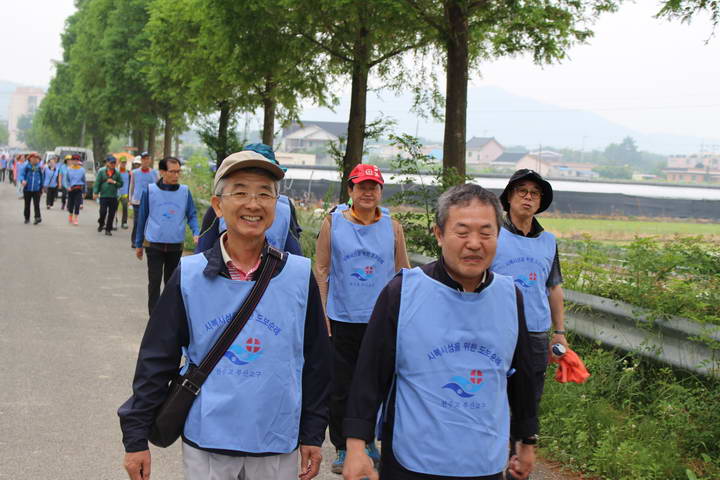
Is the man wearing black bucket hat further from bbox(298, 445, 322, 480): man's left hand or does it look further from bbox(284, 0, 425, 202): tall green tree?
bbox(284, 0, 425, 202): tall green tree

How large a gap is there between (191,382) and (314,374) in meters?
0.49

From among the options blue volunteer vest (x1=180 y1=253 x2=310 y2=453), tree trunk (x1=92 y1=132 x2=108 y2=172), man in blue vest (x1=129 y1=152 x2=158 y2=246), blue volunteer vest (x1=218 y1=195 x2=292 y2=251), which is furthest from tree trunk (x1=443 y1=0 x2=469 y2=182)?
tree trunk (x1=92 y1=132 x2=108 y2=172)

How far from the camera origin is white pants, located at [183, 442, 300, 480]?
3.27 m

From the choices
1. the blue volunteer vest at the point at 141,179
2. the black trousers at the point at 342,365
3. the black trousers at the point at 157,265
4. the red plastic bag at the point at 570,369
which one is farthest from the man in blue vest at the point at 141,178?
the red plastic bag at the point at 570,369

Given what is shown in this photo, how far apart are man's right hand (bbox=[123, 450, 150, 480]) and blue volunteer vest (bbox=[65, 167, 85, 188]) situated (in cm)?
2289

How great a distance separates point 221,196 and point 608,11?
369 inches

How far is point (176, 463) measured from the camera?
6035mm

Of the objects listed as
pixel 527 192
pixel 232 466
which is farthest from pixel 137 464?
pixel 527 192

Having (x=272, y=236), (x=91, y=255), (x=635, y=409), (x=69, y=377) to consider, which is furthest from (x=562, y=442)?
(x=91, y=255)

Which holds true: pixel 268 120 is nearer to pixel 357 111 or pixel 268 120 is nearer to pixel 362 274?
pixel 357 111

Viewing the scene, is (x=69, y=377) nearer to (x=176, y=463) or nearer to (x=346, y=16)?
(x=176, y=463)

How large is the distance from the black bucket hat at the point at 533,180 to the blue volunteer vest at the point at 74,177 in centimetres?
2143

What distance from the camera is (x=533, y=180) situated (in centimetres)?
531

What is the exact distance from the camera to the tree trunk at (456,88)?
461 inches
